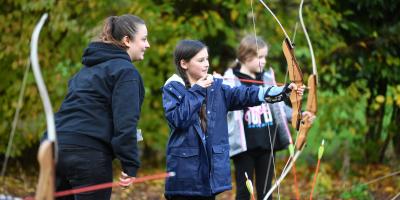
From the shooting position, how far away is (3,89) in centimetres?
861

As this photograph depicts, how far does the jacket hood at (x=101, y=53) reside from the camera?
11.7ft

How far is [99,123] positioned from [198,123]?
703mm

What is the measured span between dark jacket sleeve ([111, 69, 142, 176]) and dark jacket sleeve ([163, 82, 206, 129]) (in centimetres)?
40

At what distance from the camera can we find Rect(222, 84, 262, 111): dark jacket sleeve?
13.2 feet

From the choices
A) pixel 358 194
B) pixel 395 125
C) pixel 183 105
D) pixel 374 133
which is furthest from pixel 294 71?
pixel 374 133

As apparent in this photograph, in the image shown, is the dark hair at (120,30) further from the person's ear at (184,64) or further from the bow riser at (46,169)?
the bow riser at (46,169)

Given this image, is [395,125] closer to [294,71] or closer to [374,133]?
[374,133]

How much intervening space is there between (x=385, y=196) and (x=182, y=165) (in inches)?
145

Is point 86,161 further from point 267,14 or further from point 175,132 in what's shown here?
point 267,14

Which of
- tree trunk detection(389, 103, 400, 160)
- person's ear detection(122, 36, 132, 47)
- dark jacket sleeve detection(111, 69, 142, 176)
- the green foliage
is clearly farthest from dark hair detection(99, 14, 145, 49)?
tree trunk detection(389, 103, 400, 160)

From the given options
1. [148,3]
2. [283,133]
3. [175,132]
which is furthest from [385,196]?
[175,132]

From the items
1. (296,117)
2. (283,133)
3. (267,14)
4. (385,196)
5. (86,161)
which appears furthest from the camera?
(267,14)

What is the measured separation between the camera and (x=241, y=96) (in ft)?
13.4

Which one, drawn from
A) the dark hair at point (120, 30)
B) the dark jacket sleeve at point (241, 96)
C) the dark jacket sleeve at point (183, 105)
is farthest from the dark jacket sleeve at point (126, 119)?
the dark jacket sleeve at point (241, 96)
